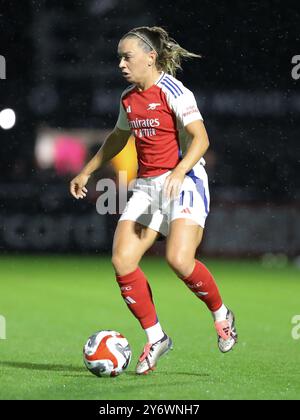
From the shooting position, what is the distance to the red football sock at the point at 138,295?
230 inches

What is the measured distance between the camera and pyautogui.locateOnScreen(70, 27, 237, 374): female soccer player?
5758 millimetres

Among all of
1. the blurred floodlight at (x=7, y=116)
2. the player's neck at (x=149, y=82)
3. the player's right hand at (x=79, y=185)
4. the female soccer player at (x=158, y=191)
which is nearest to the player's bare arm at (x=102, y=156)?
the player's right hand at (x=79, y=185)

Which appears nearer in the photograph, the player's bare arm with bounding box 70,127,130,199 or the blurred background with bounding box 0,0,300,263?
the player's bare arm with bounding box 70,127,130,199

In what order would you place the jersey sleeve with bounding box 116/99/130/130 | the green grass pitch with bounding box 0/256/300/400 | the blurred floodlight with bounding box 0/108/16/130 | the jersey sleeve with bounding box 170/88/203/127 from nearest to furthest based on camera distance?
the green grass pitch with bounding box 0/256/300/400
the jersey sleeve with bounding box 170/88/203/127
the jersey sleeve with bounding box 116/99/130/130
the blurred floodlight with bounding box 0/108/16/130

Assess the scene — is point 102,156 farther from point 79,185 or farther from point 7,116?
point 7,116

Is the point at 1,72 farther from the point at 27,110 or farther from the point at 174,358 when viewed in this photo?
the point at 174,358

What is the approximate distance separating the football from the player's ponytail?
1605mm

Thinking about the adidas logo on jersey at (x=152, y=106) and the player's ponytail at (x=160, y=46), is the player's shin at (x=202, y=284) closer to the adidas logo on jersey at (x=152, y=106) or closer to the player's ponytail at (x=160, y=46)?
the adidas logo on jersey at (x=152, y=106)

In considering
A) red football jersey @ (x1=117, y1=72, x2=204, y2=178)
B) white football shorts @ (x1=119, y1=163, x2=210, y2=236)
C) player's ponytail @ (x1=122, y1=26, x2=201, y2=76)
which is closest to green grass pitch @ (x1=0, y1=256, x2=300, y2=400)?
white football shorts @ (x1=119, y1=163, x2=210, y2=236)

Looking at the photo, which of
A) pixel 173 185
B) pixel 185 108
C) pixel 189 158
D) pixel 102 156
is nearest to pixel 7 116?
pixel 102 156

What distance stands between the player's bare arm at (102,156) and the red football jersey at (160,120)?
0.21 m

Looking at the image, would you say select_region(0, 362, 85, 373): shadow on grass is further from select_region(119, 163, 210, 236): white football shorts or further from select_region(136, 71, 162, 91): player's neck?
select_region(136, 71, 162, 91): player's neck

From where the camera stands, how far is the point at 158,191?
19.4ft

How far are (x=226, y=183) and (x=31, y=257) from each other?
307cm
